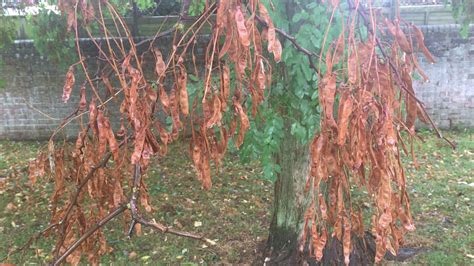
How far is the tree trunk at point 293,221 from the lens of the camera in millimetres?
3586

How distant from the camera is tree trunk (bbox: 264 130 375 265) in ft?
11.8

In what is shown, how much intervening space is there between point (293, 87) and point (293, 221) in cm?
136

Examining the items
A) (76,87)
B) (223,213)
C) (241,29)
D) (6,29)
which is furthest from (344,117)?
(76,87)

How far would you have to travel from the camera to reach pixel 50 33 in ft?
18.9

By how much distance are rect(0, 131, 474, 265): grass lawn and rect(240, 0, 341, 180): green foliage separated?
2.08ft

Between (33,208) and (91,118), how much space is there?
161 inches

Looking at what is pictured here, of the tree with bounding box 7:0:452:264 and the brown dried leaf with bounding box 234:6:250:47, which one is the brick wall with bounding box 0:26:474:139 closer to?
the tree with bounding box 7:0:452:264

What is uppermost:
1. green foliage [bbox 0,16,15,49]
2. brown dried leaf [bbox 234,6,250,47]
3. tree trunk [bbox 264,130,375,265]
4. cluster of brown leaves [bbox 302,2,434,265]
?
green foliage [bbox 0,16,15,49]

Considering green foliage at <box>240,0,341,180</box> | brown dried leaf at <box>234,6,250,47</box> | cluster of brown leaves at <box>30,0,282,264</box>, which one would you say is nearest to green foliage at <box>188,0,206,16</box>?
green foliage at <box>240,0,341,180</box>

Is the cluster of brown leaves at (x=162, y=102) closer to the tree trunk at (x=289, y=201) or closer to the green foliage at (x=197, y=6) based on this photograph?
the green foliage at (x=197, y=6)

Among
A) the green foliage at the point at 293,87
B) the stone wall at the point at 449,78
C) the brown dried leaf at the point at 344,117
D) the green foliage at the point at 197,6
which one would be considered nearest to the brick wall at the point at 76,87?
the stone wall at the point at 449,78

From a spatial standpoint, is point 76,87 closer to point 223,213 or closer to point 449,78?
point 223,213

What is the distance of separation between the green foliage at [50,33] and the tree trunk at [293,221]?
3.18 metres

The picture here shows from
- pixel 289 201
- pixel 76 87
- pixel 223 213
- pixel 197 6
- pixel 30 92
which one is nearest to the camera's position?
pixel 197 6
